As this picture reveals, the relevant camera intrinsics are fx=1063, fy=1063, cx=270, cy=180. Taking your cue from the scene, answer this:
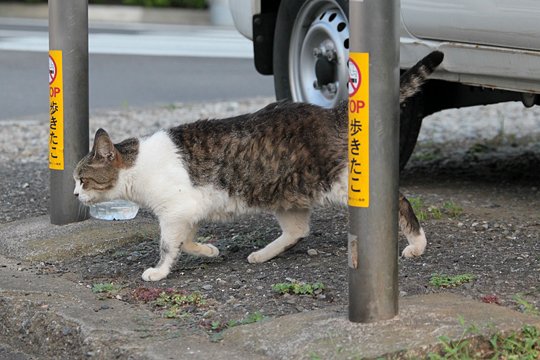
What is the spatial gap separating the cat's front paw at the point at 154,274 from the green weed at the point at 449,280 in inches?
47.0

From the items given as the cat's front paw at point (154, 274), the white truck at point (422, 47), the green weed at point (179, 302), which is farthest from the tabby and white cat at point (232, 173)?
the white truck at point (422, 47)

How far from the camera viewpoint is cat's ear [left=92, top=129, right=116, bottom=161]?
193 inches

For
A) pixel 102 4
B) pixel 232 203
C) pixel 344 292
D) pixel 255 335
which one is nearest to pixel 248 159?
pixel 232 203

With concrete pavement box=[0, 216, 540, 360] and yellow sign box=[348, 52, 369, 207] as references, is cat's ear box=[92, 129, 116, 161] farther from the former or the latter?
yellow sign box=[348, 52, 369, 207]

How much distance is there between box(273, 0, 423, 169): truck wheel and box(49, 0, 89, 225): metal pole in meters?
1.61

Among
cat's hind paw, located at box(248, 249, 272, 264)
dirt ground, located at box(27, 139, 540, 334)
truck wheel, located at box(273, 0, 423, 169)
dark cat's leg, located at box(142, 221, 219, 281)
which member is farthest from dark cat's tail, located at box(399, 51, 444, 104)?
truck wheel, located at box(273, 0, 423, 169)

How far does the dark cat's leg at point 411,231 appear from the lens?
4832mm

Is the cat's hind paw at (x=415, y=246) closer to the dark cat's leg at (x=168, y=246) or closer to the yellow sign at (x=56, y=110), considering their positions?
the dark cat's leg at (x=168, y=246)

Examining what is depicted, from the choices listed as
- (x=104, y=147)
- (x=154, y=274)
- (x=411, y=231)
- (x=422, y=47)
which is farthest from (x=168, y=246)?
(x=422, y=47)

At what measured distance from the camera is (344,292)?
4.36 meters

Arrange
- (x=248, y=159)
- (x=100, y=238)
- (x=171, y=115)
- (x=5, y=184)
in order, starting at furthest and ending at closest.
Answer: (x=171, y=115) < (x=5, y=184) < (x=100, y=238) < (x=248, y=159)

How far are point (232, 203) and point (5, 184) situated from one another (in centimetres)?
248

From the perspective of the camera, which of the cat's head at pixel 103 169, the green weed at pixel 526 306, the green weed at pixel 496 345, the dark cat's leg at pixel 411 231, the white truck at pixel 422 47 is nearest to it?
the green weed at pixel 496 345

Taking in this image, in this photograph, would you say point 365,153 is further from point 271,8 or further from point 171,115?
point 171,115
